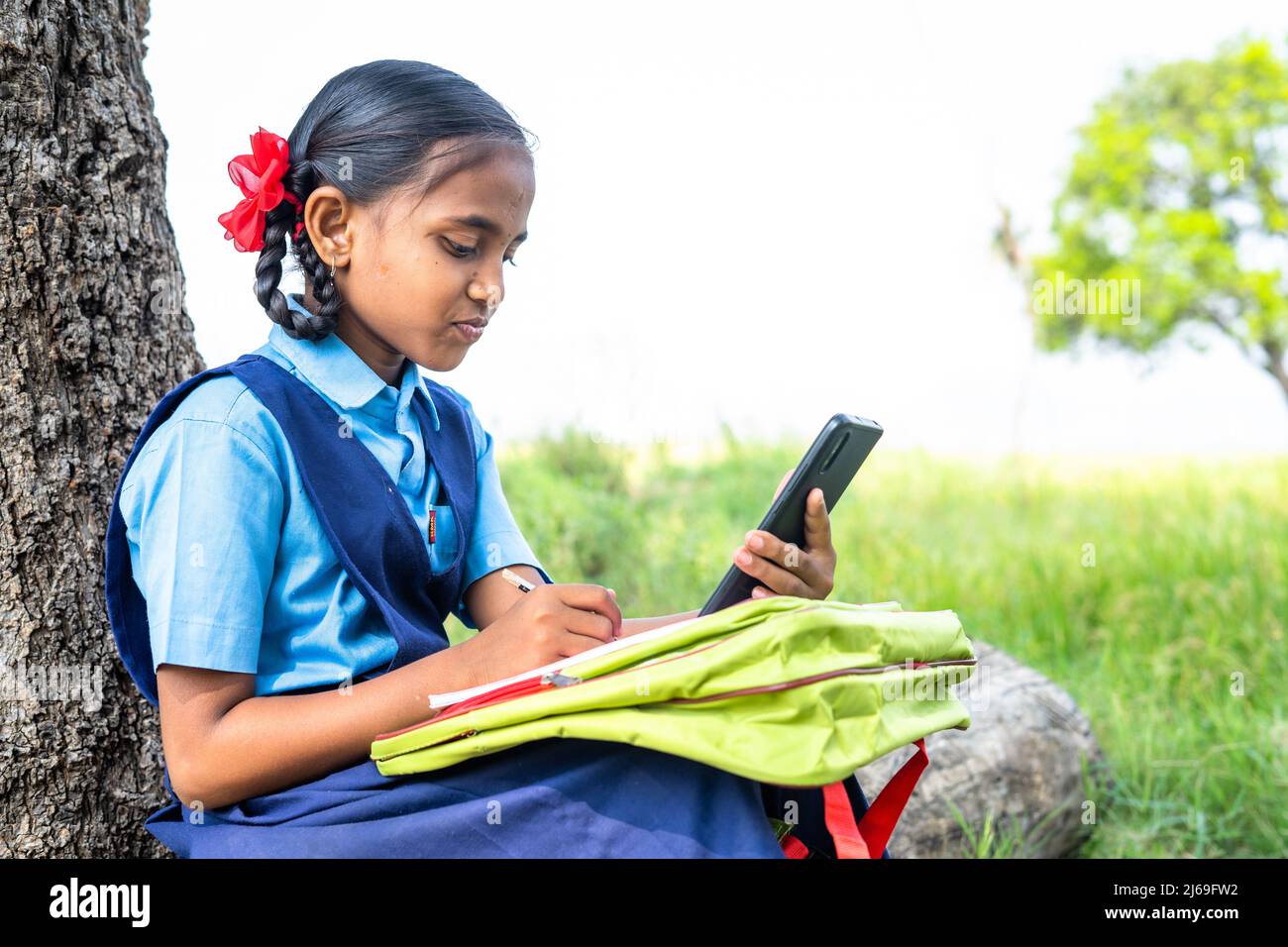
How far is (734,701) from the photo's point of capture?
1.42 meters

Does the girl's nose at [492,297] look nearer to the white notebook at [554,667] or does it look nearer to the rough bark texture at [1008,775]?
the white notebook at [554,667]

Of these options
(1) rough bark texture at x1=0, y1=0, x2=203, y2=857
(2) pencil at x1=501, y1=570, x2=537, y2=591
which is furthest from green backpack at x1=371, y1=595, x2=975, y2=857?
(1) rough bark texture at x1=0, y1=0, x2=203, y2=857

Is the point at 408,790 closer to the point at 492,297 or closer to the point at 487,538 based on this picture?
the point at 487,538

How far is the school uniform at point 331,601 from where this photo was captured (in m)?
1.51

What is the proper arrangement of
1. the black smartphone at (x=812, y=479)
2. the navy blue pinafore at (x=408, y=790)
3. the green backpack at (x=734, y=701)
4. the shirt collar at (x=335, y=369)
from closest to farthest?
the green backpack at (x=734, y=701) < the navy blue pinafore at (x=408, y=790) < the black smartphone at (x=812, y=479) < the shirt collar at (x=335, y=369)

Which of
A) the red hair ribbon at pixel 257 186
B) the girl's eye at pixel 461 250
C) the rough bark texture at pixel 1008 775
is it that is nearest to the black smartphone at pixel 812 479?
the girl's eye at pixel 461 250

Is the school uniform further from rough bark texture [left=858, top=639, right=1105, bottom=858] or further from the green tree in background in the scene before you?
the green tree in background

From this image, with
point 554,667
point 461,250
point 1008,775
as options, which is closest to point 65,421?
point 461,250

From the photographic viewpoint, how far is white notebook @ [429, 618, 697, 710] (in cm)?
149

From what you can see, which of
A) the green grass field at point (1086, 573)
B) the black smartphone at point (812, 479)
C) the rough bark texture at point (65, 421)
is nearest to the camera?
the black smartphone at point (812, 479)

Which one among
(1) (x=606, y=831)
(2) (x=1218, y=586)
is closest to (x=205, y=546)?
(1) (x=606, y=831)

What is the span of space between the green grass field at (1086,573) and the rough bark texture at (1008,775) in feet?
0.61
